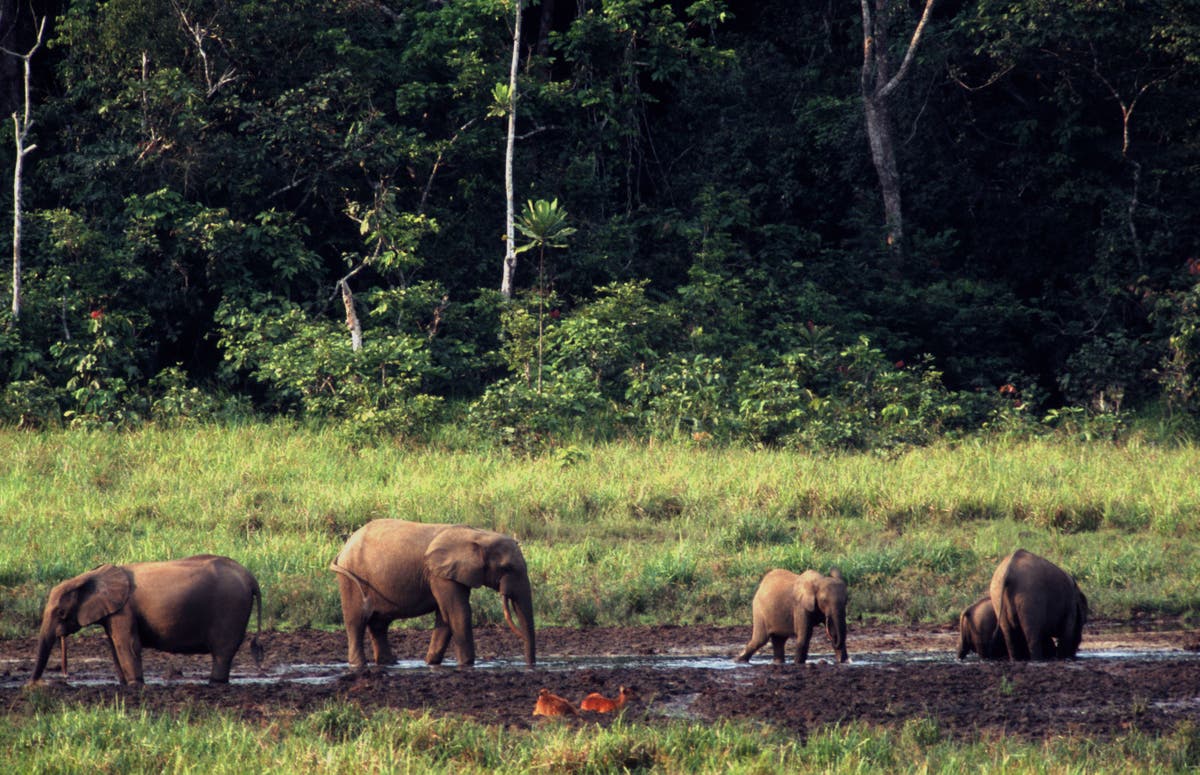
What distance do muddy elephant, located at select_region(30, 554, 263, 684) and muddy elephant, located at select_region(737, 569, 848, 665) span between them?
3311mm

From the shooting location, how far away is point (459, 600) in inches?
356

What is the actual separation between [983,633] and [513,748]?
417 centimetres

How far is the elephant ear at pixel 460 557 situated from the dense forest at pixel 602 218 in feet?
24.5

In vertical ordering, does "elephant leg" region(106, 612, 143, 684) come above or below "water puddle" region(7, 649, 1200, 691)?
above

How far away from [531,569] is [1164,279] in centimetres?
1481

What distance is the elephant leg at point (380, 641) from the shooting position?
30.6 feet

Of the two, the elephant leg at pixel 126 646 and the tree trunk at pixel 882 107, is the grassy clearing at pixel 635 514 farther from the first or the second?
the tree trunk at pixel 882 107

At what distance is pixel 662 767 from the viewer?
636 cm

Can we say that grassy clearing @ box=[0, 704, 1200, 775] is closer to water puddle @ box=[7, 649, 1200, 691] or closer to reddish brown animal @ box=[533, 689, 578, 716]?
reddish brown animal @ box=[533, 689, 578, 716]

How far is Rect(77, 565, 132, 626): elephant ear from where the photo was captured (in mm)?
→ 8172

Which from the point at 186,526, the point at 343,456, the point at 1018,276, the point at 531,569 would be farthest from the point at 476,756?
the point at 1018,276

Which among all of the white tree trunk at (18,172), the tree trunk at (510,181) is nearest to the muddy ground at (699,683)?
the white tree trunk at (18,172)

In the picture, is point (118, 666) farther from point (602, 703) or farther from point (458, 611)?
point (602, 703)

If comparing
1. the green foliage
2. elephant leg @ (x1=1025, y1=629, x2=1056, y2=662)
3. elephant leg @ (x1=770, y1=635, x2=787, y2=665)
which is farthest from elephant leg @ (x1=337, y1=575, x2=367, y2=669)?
the green foliage
